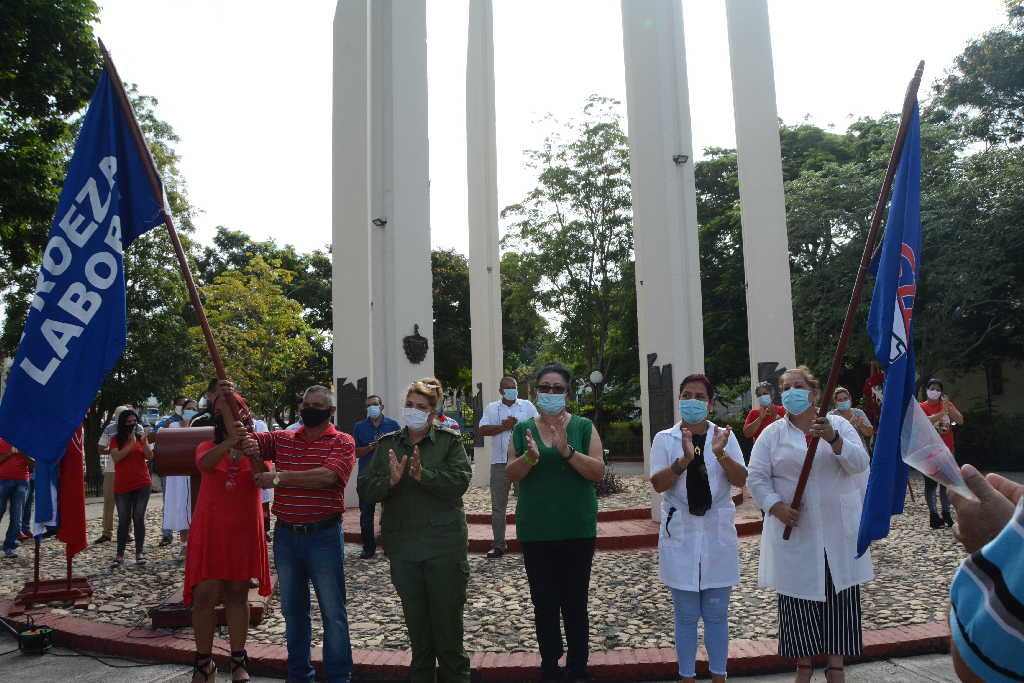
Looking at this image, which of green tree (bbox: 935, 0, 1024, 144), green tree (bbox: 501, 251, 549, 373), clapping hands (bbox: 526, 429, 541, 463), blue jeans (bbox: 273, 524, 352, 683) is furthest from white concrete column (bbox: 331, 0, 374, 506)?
green tree (bbox: 935, 0, 1024, 144)

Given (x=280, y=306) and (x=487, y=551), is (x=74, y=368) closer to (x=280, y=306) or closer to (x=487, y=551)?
(x=487, y=551)

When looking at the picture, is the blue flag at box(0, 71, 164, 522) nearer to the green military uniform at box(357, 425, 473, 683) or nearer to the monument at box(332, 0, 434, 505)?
the green military uniform at box(357, 425, 473, 683)

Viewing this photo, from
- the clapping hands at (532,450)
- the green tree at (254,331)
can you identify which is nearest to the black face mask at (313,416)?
the clapping hands at (532,450)

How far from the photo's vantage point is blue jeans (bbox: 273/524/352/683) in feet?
14.4

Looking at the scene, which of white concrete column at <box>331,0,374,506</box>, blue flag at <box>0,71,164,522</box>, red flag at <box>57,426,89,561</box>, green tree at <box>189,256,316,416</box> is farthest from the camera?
green tree at <box>189,256,316,416</box>

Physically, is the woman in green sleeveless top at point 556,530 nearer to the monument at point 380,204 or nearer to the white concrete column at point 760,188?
the white concrete column at point 760,188

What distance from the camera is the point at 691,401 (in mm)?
4363

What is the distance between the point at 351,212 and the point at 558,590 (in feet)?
31.8

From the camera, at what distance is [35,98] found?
12.9 m

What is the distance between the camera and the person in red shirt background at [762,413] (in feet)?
27.9

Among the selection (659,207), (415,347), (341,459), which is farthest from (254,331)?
(341,459)

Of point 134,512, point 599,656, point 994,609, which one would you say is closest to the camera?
point 994,609

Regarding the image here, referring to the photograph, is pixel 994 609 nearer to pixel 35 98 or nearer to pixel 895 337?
pixel 895 337

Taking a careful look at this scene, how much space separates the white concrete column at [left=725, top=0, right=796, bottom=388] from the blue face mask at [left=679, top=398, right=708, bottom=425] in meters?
6.50
